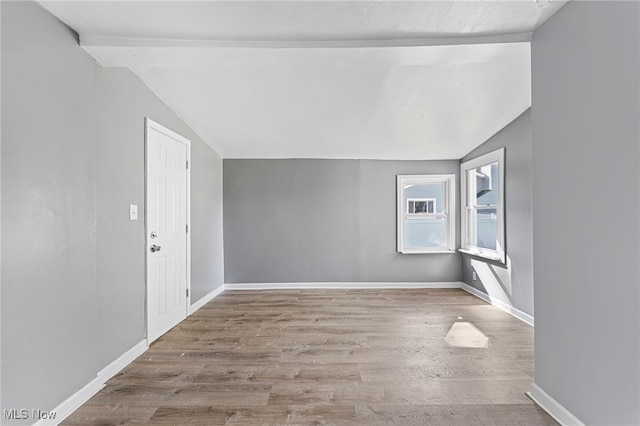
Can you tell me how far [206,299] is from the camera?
4.36 metres

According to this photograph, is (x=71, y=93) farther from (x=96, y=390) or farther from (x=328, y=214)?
(x=328, y=214)

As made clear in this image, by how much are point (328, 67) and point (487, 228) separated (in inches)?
132

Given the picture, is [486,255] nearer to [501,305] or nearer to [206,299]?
[501,305]

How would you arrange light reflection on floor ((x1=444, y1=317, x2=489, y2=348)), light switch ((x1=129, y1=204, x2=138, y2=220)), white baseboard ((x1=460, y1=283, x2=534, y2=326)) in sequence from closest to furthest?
light switch ((x1=129, y1=204, x2=138, y2=220)), light reflection on floor ((x1=444, y1=317, x2=489, y2=348)), white baseboard ((x1=460, y1=283, x2=534, y2=326))

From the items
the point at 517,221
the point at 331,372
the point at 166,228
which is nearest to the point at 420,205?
the point at 517,221

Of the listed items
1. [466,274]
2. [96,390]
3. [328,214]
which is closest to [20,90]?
[96,390]

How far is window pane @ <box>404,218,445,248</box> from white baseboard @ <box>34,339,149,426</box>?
4.02 m

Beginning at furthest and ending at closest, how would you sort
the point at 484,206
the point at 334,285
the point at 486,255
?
the point at 334,285 < the point at 484,206 < the point at 486,255

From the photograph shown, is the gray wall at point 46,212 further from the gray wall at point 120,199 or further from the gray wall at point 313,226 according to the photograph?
the gray wall at point 313,226

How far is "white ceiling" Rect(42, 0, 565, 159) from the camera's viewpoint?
1814 millimetres

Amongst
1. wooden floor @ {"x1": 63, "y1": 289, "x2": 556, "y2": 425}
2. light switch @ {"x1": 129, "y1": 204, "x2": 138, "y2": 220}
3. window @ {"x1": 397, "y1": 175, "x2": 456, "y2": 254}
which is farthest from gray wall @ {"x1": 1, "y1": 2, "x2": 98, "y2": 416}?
window @ {"x1": 397, "y1": 175, "x2": 456, "y2": 254}

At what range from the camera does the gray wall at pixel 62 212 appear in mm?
1550

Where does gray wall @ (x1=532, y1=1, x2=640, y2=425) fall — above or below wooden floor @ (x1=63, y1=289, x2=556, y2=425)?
above

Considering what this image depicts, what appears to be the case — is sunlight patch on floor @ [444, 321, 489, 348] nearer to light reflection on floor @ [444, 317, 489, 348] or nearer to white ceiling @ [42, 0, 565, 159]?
light reflection on floor @ [444, 317, 489, 348]
